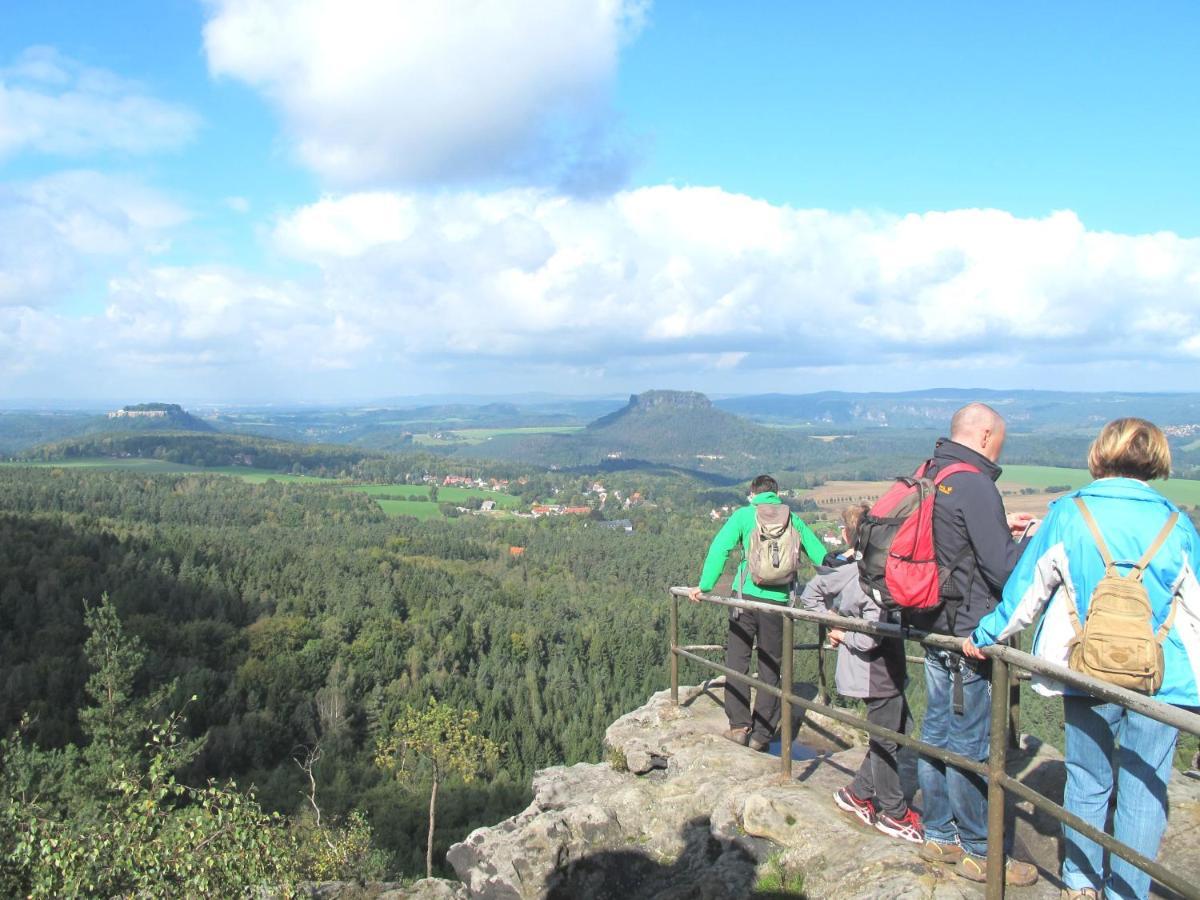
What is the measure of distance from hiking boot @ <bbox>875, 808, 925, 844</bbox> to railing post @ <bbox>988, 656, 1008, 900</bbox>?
51.7 inches

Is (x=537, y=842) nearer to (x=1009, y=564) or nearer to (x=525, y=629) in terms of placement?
(x=1009, y=564)

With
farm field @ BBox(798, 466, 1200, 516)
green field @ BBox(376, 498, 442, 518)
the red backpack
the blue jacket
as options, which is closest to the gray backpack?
the red backpack

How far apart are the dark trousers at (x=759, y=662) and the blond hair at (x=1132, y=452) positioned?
12.6ft

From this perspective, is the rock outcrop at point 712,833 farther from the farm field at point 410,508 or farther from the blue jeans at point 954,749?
the farm field at point 410,508

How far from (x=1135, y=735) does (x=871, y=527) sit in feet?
5.87

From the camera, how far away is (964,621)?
5.00 meters

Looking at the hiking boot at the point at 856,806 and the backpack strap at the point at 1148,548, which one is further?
the hiking boot at the point at 856,806

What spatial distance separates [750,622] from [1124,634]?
446 cm

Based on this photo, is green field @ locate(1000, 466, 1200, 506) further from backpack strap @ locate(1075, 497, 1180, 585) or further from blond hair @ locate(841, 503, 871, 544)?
backpack strap @ locate(1075, 497, 1180, 585)

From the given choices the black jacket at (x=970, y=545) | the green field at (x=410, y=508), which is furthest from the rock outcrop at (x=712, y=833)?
the green field at (x=410, y=508)

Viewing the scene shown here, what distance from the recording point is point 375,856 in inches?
1257

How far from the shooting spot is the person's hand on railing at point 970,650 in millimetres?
4441

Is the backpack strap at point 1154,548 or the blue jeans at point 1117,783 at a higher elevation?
the backpack strap at point 1154,548

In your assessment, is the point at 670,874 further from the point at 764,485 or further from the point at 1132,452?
the point at 1132,452
